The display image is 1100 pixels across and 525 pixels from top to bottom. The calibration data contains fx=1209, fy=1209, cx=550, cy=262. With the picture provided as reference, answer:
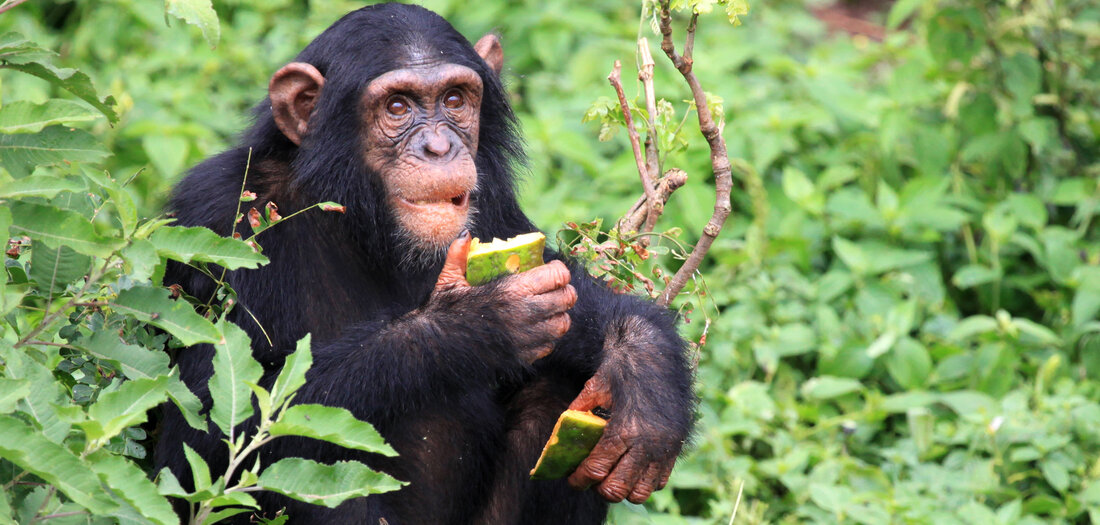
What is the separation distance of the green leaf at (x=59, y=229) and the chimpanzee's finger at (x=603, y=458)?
1.59 m

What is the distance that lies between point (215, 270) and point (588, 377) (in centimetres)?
127

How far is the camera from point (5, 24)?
8.21 meters

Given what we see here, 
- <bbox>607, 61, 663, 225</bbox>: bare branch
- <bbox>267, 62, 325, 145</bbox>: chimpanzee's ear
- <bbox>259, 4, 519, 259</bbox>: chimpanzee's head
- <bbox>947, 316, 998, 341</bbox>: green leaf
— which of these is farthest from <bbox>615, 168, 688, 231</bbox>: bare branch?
<bbox>947, 316, 998, 341</bbox>: green leaf

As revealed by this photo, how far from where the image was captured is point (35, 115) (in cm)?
285

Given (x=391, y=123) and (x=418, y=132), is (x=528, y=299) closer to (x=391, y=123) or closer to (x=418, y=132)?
(x=418, y=132)

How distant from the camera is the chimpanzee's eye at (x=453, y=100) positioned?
4250 mm

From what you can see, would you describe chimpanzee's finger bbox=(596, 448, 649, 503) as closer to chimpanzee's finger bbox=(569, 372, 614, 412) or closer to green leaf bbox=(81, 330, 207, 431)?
chimpanzee's finger bbox=(569, 372, 614, 412)

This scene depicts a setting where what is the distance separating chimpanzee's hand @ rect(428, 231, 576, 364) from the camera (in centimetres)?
361

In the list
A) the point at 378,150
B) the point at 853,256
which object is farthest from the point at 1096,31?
the point at 378,150

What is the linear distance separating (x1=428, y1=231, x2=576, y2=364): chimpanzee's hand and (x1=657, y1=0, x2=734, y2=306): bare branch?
0.51 metres

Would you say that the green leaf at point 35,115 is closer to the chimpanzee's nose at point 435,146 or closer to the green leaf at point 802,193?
the chimpanzee's nose at point 435,146

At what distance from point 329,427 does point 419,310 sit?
106cm

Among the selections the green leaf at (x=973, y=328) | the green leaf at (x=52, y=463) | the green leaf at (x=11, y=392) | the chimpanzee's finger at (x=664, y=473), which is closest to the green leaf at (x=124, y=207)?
the green leaf at (x=11, y=392)

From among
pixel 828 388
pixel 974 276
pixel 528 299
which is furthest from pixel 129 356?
pixel 974 276
